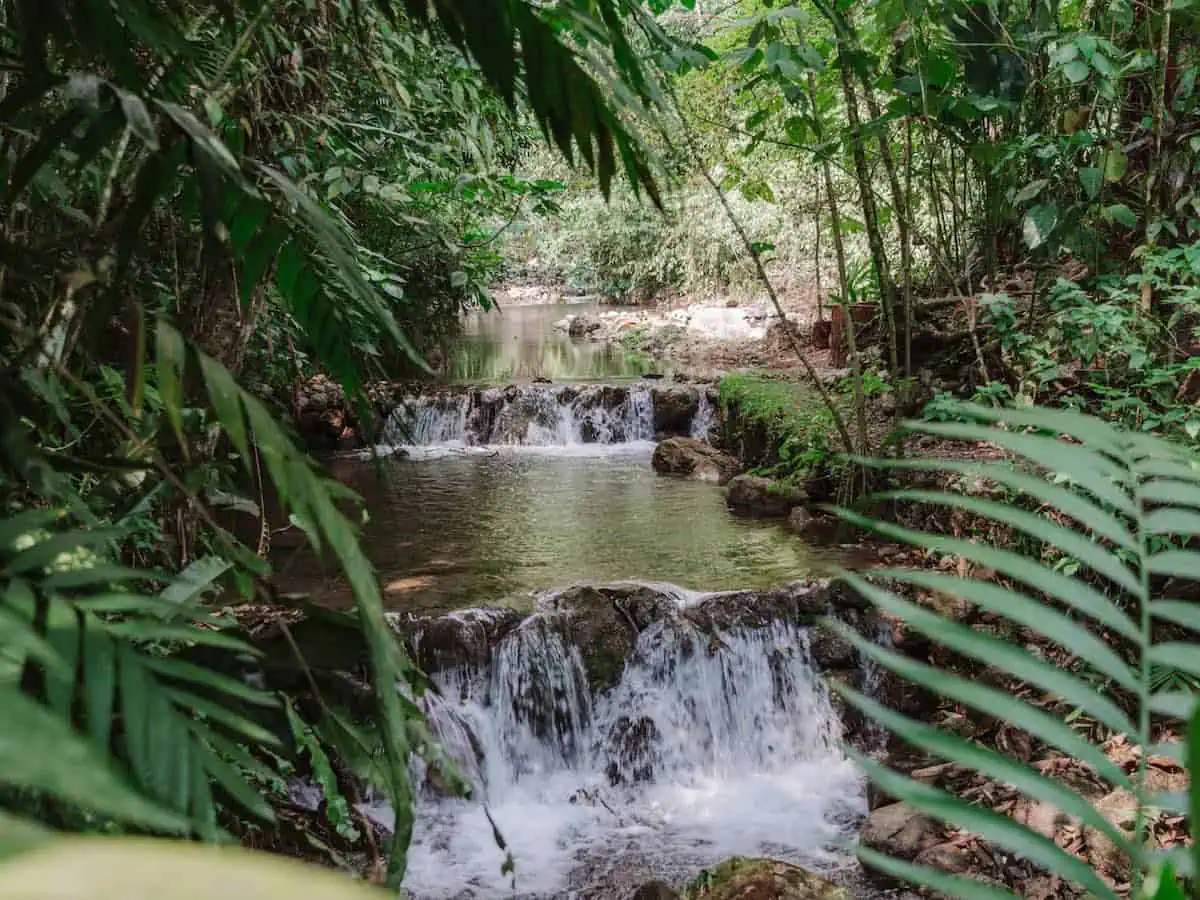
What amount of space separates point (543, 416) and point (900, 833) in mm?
6799

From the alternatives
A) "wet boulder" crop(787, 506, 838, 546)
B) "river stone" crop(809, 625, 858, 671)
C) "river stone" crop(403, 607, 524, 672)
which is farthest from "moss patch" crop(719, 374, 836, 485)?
"river stone" crop(403, 607, 524, 672)

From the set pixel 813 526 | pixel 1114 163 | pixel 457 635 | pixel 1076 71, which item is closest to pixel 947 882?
pixel 1076 71

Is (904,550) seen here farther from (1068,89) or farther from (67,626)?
(67,626)

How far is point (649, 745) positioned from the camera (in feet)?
15.7

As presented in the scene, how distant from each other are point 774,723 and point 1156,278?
113 inches

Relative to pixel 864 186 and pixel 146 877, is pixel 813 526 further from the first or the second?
pixel 146 877

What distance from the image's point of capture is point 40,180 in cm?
158

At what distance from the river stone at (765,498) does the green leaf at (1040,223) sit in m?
2.58

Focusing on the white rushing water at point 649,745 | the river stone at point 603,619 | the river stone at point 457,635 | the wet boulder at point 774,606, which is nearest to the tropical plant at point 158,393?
the river stone at point 457,635

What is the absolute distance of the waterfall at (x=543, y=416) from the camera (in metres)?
9.75

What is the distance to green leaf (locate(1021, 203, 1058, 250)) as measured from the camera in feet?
14.9

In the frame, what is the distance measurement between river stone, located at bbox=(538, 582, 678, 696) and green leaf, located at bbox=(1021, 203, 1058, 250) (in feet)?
8.68

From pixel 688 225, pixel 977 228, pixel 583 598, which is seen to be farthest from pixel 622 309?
pixel 583 598

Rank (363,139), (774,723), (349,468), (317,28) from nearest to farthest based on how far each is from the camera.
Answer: (317,28) < (363,139) < (774,723) < (349,468)
